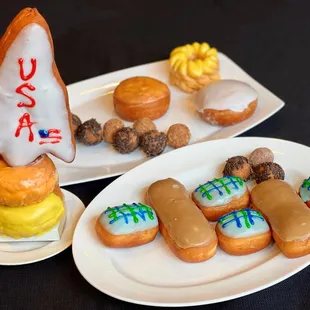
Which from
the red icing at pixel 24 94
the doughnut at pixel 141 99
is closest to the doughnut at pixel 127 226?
the red icing at pixel 24 94

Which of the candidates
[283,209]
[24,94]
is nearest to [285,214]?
[283,209]

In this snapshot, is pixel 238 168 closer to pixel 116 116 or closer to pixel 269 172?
pixel 269 172

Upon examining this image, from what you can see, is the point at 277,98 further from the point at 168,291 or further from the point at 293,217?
the point at 168,291

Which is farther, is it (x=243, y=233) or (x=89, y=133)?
(x=89, y=133)

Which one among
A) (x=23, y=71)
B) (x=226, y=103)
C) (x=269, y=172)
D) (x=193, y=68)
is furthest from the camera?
(x=193, y=68)

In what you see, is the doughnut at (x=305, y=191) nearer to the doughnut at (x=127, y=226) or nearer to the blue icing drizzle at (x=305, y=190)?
the blue icing drizzle at (x=305, y=190)

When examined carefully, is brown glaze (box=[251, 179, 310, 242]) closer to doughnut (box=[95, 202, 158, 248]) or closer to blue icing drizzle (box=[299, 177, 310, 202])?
blue icing drizzle (box=[299, 177, 310, 202])
